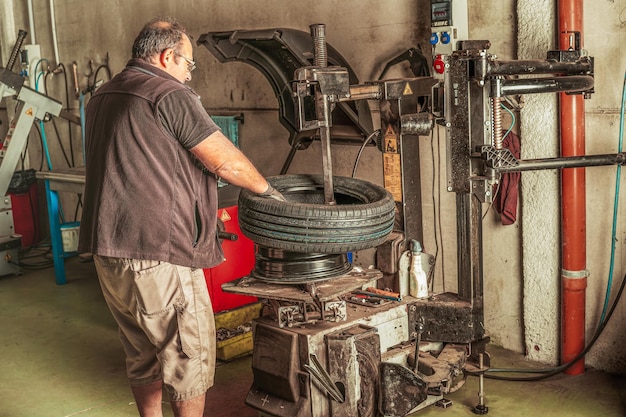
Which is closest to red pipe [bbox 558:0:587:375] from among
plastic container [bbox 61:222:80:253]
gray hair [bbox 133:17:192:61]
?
gray hair [bbox 133:17:192:61]

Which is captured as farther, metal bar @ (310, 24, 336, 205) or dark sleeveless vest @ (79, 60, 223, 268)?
metal bar @ (310, 24, 336, 205)

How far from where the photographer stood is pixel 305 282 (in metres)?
2.74

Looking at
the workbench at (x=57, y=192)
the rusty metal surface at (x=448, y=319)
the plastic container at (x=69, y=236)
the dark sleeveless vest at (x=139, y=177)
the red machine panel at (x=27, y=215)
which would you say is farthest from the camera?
the red machine panel at (x=27, y=215)

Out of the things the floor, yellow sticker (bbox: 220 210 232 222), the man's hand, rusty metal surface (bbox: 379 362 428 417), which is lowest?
the floor

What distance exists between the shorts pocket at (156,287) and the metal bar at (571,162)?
4.30ft

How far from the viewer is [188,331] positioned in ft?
8.21

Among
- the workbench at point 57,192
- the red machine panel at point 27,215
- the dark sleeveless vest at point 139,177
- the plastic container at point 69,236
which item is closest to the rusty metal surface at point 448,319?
the dark sleeveless vest at point 139,177

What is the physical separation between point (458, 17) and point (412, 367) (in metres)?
1.55

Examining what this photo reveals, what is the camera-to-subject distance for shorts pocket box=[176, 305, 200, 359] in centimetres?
249

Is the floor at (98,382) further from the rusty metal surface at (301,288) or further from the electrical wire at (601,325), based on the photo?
the rusty metal surface at (301,288)

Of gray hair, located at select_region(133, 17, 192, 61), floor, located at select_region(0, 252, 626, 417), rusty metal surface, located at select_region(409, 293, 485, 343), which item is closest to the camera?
gray hair, located at select_region(133, 17, 192, 61)

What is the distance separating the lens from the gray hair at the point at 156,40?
2555 millimetres

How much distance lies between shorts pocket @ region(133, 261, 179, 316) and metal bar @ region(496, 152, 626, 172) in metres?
1.31

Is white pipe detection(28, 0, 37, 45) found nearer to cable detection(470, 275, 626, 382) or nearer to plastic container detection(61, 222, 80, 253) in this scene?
plastic container detection(61, 222, 80, 253)
